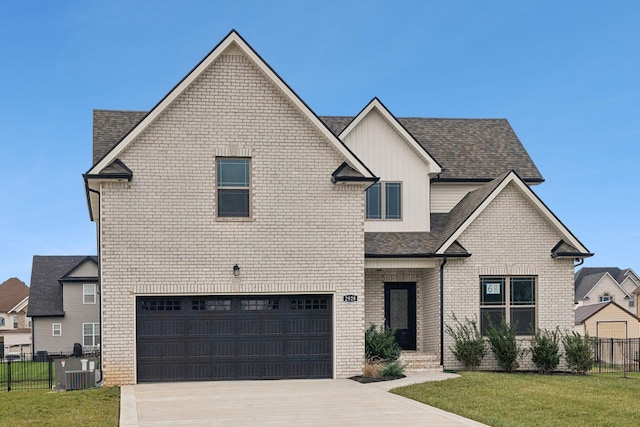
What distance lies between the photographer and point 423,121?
100 ft

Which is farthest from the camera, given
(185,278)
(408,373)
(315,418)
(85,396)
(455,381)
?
(408,373)

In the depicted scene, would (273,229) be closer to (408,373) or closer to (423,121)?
(408,373)

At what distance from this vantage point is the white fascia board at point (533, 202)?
24.0 meters

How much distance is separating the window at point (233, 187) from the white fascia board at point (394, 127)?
520 cm

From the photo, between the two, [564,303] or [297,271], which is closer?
[297,271]

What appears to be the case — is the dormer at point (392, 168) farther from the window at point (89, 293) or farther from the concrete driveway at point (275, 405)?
the window at point (89, 293)

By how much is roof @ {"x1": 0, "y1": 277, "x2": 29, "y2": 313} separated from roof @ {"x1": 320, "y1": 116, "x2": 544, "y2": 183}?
59377mm

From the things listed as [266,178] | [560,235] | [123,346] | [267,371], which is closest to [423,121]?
[560,235]

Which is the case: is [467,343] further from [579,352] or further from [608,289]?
[608,289]

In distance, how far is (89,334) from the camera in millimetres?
55344

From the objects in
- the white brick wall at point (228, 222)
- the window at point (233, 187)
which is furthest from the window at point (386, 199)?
the window at point (233, 187)

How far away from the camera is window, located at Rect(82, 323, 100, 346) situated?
55225mm

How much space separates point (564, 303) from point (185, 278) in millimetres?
11532

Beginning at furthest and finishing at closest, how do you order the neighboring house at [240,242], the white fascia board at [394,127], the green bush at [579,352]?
the white fascia board at [394,127]
the green bush at [579,352]
the neighboring house at [240,242]
